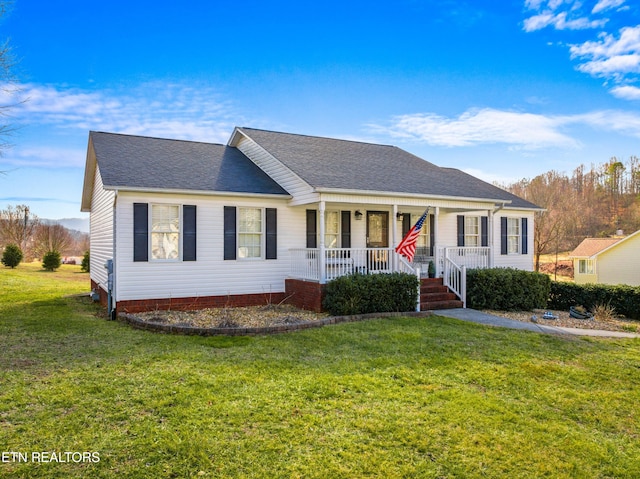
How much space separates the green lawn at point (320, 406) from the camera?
150 inches

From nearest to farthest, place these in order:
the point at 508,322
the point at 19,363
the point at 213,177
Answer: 1. the point at 19,363
2. the point at 508,322
3. the point at 213,177

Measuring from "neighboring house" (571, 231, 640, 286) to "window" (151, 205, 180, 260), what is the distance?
3036 centimetres

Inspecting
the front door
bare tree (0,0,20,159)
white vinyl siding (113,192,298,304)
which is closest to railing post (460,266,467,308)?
the front door

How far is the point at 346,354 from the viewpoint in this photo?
7270 millimetres

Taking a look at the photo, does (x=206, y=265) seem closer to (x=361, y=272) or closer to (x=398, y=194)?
(x=361, y=272)

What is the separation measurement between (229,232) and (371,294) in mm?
4230

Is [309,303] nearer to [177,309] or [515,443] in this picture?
[177,309]

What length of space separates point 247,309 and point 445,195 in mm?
6845

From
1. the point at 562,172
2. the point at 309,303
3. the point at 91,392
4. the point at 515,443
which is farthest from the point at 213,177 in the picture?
the point at 562,172

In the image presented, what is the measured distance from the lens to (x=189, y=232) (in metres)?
11.5

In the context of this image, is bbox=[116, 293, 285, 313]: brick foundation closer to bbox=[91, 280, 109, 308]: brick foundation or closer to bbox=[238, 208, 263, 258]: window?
bbox=[238, 208, 263, 258]: window

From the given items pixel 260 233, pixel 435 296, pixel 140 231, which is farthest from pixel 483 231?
pixel 140 231

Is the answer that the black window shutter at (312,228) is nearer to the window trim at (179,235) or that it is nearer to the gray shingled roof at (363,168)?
the gray shingled roof at (363,168)

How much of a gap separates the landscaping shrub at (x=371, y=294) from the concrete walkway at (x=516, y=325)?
38.4 inches
